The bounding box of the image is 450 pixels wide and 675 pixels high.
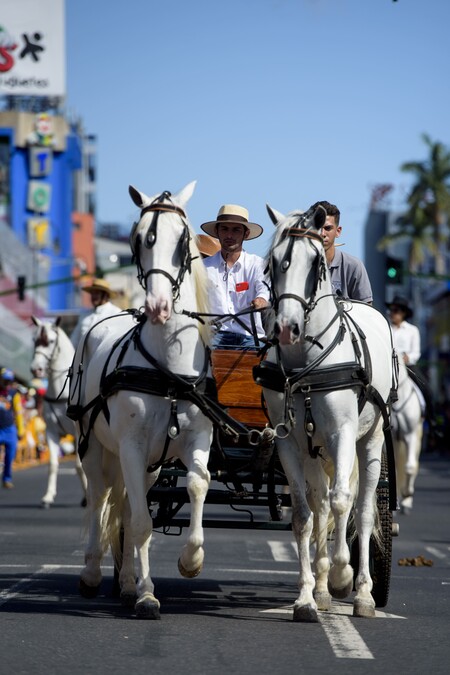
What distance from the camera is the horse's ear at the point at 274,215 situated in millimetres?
9469

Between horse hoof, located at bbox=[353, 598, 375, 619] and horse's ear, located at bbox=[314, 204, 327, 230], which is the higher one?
horse's ear, located at bbox=[314, 204, 327, 230]

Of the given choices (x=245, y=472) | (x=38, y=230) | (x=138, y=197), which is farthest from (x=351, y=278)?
(x=38, y=230)

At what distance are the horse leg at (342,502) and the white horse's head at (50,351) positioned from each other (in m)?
10.8

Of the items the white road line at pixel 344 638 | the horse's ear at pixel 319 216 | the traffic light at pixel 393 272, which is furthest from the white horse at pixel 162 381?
the traffic light at pixel 393 272

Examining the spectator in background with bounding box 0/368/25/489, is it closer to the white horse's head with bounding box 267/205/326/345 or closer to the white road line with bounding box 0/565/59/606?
the white road line with bounding box 0/565/59/606

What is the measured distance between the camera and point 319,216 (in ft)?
30.6

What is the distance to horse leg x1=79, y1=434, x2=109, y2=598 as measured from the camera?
33.2 feet

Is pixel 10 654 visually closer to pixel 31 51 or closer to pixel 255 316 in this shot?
pixel 255 316

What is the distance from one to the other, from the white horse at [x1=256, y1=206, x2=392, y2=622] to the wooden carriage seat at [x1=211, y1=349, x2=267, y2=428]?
0.68 metres

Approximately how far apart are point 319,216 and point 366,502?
6.70ft

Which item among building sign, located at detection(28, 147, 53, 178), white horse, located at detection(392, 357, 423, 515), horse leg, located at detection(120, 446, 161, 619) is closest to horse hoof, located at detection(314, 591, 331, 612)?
horse leg, located at detection(120, 446, 161, 619)

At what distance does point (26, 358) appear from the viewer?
212ft

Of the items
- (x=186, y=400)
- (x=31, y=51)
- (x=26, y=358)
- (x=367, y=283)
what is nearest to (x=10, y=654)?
(x=186, y=400)

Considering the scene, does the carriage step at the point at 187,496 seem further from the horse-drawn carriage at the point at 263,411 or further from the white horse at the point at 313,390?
the white horse at the point at 313,390
